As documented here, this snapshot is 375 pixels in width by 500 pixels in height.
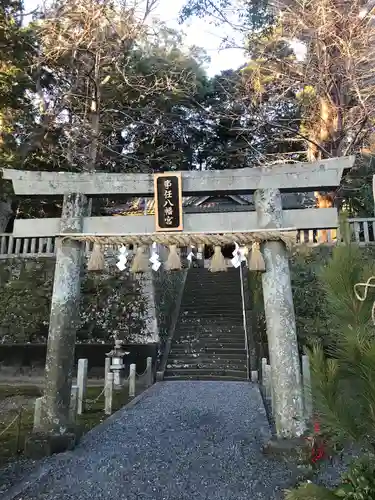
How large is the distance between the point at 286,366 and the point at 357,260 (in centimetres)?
319

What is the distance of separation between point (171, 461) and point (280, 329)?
2.15 m

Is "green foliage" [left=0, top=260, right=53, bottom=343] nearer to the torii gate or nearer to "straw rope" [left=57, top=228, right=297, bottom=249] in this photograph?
the torii gate

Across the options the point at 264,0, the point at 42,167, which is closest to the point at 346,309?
the point at 264,0

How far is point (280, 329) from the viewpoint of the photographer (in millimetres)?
5609

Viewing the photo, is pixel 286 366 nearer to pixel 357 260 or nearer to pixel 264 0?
pixel 357 260

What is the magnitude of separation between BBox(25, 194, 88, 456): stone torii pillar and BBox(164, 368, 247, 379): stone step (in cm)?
676

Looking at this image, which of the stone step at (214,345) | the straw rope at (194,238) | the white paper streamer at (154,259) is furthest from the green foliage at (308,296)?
the white paper streamer at (154,259)

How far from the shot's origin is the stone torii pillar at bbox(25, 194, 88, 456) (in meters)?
5.50

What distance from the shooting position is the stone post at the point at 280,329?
538 centimetres

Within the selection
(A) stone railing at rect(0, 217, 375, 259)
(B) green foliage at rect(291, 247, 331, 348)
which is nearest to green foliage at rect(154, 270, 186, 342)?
(A) stone railing at rect(0, 217, 375, 259)

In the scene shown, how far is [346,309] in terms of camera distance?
2557 mm

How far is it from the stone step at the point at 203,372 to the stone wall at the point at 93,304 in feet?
4.44

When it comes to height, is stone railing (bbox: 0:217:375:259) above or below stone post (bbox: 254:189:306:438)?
above

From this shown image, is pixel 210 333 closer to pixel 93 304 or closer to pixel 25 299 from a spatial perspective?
pixel 93 304
